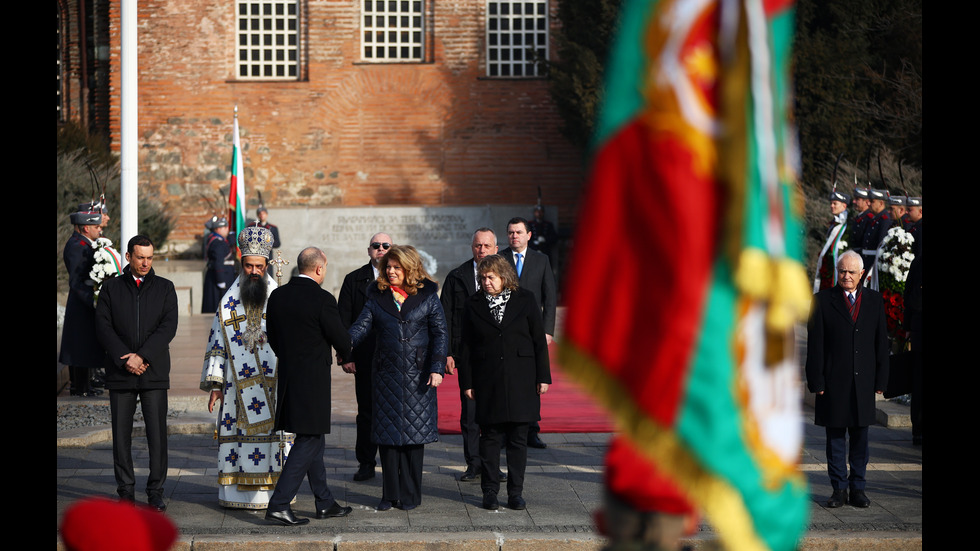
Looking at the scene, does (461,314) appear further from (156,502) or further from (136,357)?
(156,502)

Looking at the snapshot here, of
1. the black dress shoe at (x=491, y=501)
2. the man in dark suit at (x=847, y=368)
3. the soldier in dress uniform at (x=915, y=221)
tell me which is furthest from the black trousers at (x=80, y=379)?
the soldier in dress uniform at (x=915, y=221)

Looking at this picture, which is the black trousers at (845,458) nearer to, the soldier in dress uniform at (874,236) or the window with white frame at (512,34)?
the soldier in dress uniform at (874,236)

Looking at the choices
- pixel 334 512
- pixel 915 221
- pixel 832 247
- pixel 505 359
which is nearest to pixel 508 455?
pixel 505 359

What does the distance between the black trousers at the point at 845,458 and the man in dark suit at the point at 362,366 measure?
3.32 meters

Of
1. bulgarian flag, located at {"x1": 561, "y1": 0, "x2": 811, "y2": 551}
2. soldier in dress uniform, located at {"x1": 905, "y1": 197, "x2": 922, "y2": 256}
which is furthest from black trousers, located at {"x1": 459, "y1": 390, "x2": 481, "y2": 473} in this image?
bulgarian flag, located at {"x1": 561, "y1": 0, "x2": 811, "y2": 551}

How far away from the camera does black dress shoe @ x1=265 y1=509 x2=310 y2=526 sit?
7625 mm

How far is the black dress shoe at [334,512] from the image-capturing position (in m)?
7.85

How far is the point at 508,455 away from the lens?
8.26 metres

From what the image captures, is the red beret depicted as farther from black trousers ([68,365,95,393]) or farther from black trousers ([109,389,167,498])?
black trousers ([68,365,95,393])

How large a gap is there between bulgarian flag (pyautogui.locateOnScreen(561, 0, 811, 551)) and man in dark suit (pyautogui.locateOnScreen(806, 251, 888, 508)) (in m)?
5.82

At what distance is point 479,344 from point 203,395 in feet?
15.8

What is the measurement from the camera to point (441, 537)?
7184mm

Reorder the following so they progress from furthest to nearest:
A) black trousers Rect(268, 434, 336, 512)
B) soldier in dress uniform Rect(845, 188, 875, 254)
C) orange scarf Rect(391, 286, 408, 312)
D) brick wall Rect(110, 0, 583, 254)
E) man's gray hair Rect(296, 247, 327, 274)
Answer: brick wall Rect(110, 0, 583, 254)
soldier in dress uniform Rect(845, 188, 875, 254)
orange scarf Rect(391, 286, 408, 312)
man's gray hair Rect(296, 247, 327, 274)
black trousers Rect(268, 434, 336, 512)

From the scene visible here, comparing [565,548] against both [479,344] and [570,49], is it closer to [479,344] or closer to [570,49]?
[479,344]
